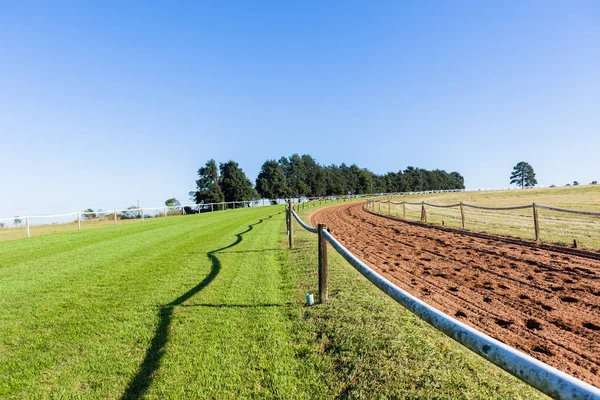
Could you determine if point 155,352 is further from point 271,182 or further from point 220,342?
point 271,182

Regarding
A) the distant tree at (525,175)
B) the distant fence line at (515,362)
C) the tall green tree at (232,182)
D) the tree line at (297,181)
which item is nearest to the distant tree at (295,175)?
the tree line at (297,181)

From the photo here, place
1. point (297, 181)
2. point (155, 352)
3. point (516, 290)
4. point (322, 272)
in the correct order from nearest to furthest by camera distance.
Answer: point (155, 352), point (322, 272), point (516, 290), point (297, 181)

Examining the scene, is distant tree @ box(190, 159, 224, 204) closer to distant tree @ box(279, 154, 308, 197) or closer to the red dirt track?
distant tree @ box(279, 154, 308, 197)

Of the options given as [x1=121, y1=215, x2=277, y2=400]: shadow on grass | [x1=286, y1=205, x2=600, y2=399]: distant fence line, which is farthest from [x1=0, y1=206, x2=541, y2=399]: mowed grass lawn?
[x1=286, y1=205, x2=600, y2=399]: distant fence line

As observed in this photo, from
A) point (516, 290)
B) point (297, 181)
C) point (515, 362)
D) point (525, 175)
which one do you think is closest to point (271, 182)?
point (297, 181)

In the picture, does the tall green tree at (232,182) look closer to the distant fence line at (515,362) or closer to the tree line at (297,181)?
the tree line at (297,181)

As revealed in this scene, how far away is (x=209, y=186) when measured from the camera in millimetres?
66438

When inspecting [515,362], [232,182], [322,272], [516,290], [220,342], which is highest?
[232,182]

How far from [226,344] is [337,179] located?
319 ft

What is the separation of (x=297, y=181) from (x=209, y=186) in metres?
28.7

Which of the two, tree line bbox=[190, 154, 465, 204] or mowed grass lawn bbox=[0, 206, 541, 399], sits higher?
tree line bbox=[190, 154, 465, 204]

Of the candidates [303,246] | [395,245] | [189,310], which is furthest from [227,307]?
[395,245]

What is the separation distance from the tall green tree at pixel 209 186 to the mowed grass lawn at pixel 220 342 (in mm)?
59168

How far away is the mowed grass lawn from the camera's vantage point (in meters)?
2.99
